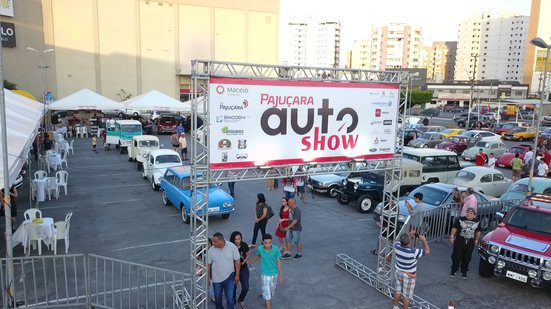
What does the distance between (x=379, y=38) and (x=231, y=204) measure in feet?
481

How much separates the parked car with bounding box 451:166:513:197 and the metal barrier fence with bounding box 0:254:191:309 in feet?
40.5

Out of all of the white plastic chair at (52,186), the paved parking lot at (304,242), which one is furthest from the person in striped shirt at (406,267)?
the white plastic chair at (52,186)

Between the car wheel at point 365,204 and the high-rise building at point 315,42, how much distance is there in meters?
168

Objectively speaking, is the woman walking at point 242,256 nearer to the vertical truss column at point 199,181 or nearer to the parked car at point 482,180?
the vertical truss column at point 199,181

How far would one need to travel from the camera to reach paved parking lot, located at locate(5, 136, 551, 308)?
334 inches

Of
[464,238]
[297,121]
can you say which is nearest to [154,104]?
[297,121]

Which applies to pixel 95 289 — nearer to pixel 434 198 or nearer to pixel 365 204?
pixel 365 204

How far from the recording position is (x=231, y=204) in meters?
12.7

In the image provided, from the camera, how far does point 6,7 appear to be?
42.3 meters

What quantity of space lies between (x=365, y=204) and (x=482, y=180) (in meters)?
5.54

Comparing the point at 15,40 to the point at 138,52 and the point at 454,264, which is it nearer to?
the point at 138,52

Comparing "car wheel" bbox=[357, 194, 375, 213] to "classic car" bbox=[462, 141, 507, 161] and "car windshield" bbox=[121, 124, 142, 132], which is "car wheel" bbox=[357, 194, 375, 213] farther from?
"car windshield" bbox=[121, 124, 142, 132]

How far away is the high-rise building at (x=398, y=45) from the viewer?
468ft

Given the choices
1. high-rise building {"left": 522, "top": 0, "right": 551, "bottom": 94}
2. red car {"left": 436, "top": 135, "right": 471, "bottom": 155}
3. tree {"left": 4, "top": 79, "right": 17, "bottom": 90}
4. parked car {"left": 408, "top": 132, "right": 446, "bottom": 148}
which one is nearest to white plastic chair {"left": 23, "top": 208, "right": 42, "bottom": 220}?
parked car {"left": 408, "top": 132, "right": 446, "bottom": 148}
